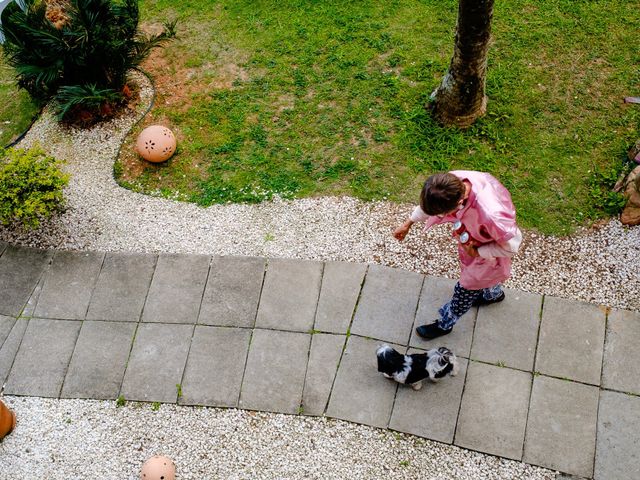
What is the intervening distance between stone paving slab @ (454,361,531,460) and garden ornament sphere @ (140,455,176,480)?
7.40 feet

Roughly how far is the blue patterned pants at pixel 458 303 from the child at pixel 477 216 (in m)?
0.20

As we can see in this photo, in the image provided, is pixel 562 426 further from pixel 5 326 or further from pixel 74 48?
pixel 74 48

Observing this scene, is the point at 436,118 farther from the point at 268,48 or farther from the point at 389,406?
the point at 389,406

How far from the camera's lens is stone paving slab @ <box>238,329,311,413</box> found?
185 inches

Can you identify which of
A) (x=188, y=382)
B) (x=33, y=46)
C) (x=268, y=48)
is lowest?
(x=188, y=382)

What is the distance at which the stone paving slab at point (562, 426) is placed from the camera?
427cm

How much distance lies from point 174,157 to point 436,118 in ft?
9.85

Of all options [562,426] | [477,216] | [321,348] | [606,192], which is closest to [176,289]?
[321,348]

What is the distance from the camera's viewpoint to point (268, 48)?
7.34 m

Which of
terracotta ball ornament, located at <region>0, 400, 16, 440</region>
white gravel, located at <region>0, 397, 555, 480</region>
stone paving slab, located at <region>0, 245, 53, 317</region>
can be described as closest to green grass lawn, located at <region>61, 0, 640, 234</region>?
stone paving slab, located at <region>0, 245, 53, 317</region>

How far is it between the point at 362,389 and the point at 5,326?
341 cm

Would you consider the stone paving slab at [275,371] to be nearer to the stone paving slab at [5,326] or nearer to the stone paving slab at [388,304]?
the stone paving slab at [388,304]

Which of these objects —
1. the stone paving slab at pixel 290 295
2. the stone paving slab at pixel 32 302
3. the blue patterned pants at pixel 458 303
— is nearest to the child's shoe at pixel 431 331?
the blue patterned pants at pixel 458 303

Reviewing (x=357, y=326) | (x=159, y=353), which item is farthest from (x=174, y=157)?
(x=357, y=326)
